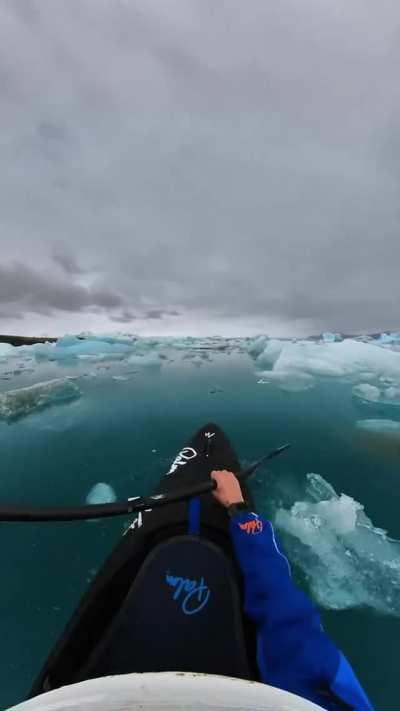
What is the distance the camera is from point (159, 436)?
616 centimetres

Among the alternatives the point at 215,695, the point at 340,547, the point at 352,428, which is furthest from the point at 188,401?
the point at 215,695

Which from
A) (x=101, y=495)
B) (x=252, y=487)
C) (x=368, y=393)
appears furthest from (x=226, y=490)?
(x=368, y=393)

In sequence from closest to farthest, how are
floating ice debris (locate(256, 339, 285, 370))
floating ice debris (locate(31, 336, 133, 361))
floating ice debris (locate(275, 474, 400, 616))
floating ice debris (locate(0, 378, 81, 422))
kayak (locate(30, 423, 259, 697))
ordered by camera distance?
kayak (locate(30, 423, 259, 697)), floating ice debris (locate(275, 474, 400, 616)), floating ice debris (locate(0, 378, 81, 422)), floating ice debris (locate(256, 339, 285, 370)), floating ice debris (locate(31, 336, 133, 361))

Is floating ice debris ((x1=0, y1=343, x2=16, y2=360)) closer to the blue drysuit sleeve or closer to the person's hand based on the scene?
the person's hand

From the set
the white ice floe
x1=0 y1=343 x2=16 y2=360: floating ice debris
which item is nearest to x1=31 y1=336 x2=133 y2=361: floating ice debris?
x1=0 y1=343 x2=16 y2=360: floating ice debris

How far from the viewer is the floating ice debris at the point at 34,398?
7633mm

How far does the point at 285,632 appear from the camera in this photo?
1277mm

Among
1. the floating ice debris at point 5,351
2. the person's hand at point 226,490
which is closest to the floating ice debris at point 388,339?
the person's hand at point 226,490

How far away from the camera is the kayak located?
5.66 feet

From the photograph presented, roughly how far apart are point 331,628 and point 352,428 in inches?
197

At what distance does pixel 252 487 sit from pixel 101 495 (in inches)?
82.6

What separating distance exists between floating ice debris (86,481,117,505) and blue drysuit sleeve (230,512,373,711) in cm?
279

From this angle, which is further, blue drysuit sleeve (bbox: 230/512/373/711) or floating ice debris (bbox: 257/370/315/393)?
floating ice debris (bbox: 257/370/315/393)

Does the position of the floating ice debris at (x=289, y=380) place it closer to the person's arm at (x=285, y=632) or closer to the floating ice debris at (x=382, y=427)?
the floating ice debris at (x=382, y=427)
